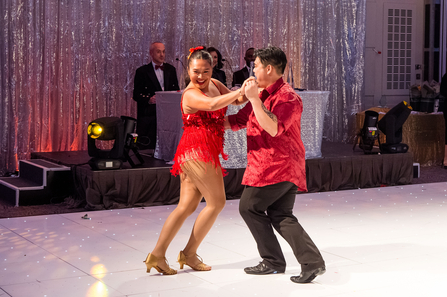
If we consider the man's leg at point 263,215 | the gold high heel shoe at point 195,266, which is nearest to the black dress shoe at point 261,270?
the man's leg at point 263,215

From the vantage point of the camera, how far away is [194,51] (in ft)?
11.2

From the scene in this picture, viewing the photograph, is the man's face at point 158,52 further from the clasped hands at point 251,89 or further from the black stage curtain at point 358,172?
the clasped hands at point 251,89

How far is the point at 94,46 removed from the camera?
25.9ft

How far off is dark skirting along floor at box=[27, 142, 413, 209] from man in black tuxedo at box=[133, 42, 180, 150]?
804 mm

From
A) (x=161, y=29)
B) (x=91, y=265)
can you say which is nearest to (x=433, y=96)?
(x=161, y=29)

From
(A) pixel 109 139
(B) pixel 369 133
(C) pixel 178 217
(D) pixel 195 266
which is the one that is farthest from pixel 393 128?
(C) pixel 178 217

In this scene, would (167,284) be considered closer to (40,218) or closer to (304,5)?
(40,218)

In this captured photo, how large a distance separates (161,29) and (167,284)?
18.2 ft

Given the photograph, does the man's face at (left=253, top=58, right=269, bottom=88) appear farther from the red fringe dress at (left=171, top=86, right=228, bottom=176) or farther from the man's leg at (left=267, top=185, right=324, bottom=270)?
the man's leg at (left=267, top=185, right=324, bottom=270)

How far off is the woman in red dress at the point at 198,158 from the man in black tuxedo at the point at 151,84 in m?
4.03

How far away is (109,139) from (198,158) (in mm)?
2562

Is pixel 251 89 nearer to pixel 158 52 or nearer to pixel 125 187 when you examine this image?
pixel 125 187

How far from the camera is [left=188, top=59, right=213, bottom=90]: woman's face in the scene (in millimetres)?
3359

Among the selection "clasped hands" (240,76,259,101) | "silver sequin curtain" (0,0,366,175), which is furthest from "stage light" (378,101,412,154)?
"clasped hands" (240,76,259,101)
